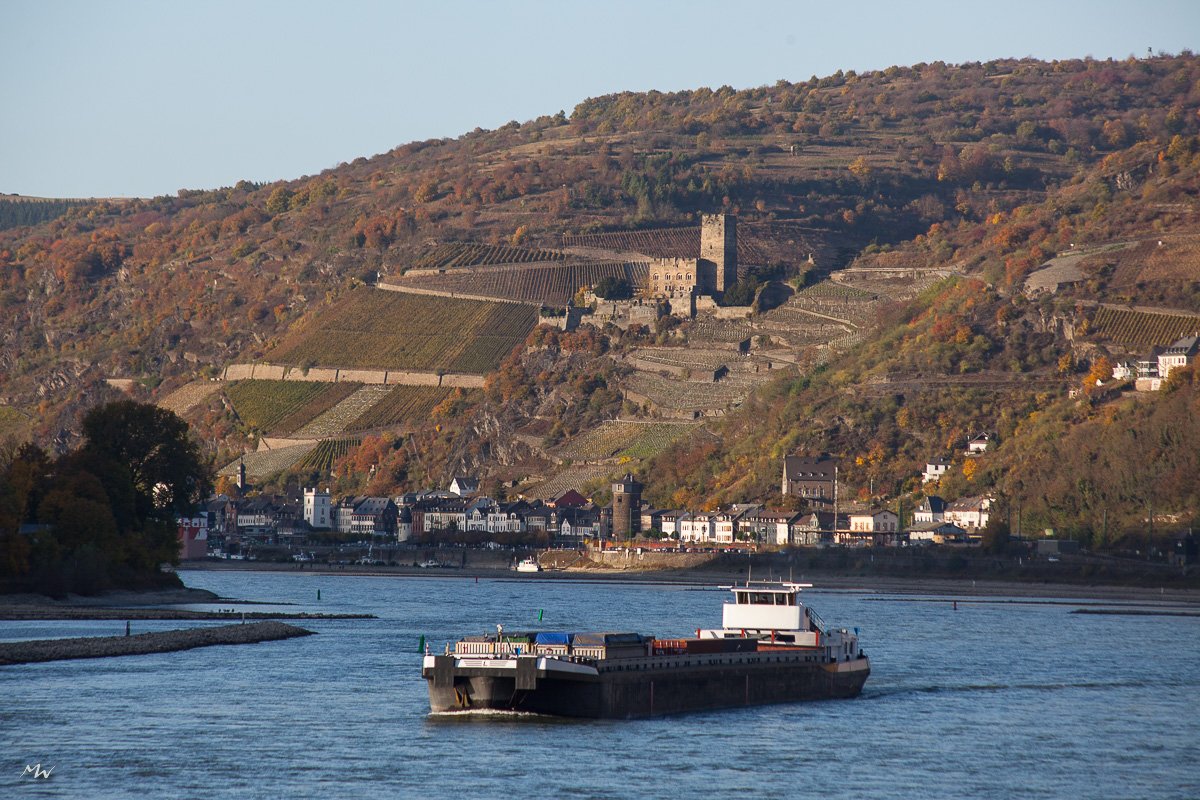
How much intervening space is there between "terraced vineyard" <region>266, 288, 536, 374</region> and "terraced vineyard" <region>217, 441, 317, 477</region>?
12917 millimetres

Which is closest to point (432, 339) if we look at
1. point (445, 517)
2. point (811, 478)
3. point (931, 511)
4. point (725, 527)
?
point (445, 517)

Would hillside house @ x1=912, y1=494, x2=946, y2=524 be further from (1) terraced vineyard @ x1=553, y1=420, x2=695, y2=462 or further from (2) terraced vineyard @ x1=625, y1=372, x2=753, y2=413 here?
(2) terraced vineyard @ x1=625, y1=372, x2=753, y2=413

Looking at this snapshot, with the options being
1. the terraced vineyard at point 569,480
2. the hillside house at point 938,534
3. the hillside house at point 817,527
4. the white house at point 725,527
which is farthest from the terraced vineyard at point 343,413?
the hillside house at point 938,534

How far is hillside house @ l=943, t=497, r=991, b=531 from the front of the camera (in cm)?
11794

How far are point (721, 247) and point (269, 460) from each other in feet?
166

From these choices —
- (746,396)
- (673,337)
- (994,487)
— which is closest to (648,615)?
(994,487)

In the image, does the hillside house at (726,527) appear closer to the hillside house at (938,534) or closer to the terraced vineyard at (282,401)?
the hillside house at (938,534)

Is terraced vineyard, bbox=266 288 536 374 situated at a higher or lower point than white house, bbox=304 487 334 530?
higher

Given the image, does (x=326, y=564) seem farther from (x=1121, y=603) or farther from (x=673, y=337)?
(x=1121, y=603)

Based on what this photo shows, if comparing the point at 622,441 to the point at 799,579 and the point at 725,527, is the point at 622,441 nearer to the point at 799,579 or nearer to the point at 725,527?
the point at 725,527

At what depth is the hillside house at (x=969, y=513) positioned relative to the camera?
117938mm

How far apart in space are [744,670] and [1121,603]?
50946 mm

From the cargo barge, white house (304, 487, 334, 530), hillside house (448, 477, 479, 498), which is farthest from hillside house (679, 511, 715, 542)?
the cargo barge

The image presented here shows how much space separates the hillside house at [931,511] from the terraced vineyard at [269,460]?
7169cm
